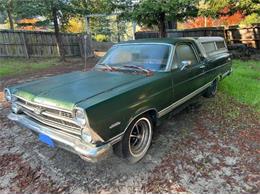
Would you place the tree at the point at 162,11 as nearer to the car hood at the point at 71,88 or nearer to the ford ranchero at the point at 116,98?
the ford ranchero at the point at 116,98

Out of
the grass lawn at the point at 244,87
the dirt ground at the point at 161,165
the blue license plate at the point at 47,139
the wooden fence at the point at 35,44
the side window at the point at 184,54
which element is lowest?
the dirt ground at the point at 161,165

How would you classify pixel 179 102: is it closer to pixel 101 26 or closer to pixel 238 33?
pixel 238 33

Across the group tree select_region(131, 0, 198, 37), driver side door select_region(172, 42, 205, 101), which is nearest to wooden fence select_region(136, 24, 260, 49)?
tree select_region(131, 0, 198, 37)

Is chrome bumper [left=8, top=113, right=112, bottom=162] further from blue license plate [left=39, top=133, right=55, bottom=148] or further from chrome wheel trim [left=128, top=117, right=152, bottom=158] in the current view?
chrome wheel trim [left=128, top=117, right=152, bottom=158]

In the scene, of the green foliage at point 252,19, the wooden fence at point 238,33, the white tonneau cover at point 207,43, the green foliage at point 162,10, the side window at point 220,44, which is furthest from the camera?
the wooden fence at point 238,33

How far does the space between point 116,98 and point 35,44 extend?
47.1 feet

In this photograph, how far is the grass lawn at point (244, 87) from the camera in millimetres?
5973

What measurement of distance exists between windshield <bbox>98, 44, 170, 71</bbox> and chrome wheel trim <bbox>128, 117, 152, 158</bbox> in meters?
0.99

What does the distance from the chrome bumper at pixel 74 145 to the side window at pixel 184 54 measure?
2270 millimetres

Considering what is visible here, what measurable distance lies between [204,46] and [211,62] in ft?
1.40

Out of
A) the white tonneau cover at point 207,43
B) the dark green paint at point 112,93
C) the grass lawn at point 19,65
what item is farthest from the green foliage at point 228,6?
the grass lawn at point 19,65

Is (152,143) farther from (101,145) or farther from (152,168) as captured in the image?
(101,145)

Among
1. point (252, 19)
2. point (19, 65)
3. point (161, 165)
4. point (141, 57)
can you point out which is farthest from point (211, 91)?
point (19, 65)

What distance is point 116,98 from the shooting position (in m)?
2.91
